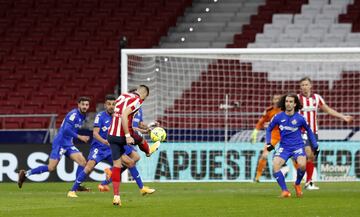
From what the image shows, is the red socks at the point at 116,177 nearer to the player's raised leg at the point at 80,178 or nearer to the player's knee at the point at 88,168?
the player's raised leg at the point at 80,178

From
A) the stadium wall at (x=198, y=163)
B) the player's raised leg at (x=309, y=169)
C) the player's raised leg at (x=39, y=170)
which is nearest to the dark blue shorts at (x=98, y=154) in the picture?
the player's raised leg at (x=39, y=170)

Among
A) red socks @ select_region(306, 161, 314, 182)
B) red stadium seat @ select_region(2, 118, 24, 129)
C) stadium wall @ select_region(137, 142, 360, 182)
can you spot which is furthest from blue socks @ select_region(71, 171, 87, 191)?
red stadium seat @ select_region(2, 118, 24, 129)

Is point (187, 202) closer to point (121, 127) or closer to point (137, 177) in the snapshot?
point (121, 127)

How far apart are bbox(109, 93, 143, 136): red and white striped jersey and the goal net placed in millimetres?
6849

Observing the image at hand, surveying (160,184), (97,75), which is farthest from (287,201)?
(97,75)

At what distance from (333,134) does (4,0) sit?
45.3 ft

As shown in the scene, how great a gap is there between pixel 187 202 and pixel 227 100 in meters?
9.56

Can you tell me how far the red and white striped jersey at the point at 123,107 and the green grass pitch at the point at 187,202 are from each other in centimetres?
99

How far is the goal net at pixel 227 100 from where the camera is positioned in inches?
911

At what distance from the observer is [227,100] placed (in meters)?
24.3

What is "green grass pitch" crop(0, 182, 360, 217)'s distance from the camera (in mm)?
12898

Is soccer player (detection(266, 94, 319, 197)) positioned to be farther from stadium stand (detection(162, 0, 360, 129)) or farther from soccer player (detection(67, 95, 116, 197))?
stadium stand (detection(162, 0, 360, 129))

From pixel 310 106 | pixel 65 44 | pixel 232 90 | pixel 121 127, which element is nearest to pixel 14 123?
pixel 65 44

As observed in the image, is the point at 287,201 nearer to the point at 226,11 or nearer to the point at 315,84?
the point at 315,84
